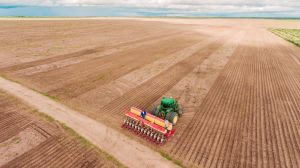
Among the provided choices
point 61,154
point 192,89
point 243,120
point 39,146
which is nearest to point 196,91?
point 192,89

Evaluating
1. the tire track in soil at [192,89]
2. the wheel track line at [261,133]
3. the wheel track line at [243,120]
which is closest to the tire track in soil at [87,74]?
the tire track in soil at [192,89]

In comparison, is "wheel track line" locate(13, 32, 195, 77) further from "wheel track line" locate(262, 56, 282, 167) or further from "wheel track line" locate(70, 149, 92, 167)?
"wheel track line" locate(262, 56, 282, 167)

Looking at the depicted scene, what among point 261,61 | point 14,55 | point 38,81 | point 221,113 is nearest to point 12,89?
point 38,81

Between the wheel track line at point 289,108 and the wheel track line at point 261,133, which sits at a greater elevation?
the wheel track line at point 289,108

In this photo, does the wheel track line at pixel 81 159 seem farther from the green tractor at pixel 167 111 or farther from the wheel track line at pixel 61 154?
the green tractor at pixel 167 111

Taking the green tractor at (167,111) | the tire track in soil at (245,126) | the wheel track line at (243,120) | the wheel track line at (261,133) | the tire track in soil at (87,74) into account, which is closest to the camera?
the wheel track line at (243,120)
